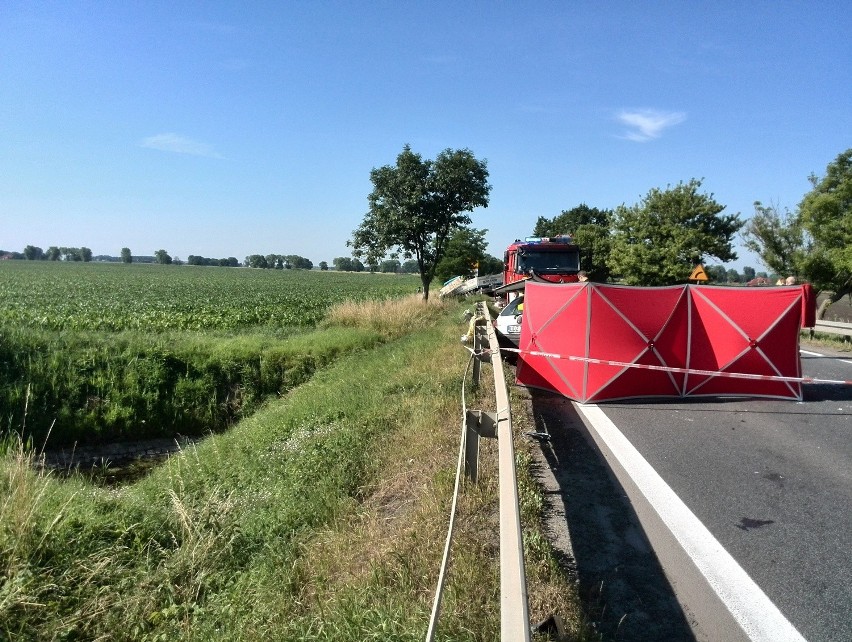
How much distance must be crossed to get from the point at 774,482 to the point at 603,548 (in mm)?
2206

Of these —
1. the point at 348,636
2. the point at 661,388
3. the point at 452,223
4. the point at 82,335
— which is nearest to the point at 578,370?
the point at 661,388

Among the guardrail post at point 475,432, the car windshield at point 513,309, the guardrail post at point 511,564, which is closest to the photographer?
the guardrail post at point 511,564

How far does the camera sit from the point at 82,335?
46.1ft

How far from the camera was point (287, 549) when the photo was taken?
4816 mm

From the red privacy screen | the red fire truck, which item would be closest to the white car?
the red privacy screen

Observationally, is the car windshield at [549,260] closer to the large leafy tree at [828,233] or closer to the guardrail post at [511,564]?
the large leafy tree at [828,233]

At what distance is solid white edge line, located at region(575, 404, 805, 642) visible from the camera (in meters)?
2.94

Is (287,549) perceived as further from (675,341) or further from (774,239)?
(774,239)

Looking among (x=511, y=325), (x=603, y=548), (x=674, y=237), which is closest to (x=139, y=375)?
(x=511, y=325)

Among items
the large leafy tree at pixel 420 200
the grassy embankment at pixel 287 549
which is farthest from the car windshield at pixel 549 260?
the grassy embankment at pixel 287 549

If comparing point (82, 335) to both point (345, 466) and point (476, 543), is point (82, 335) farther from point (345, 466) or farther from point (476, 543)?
point (476, 543)

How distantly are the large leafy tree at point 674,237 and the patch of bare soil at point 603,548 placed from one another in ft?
113

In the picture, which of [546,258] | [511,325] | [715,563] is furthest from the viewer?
[546,258]

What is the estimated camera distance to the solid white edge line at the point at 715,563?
294 centimetres
